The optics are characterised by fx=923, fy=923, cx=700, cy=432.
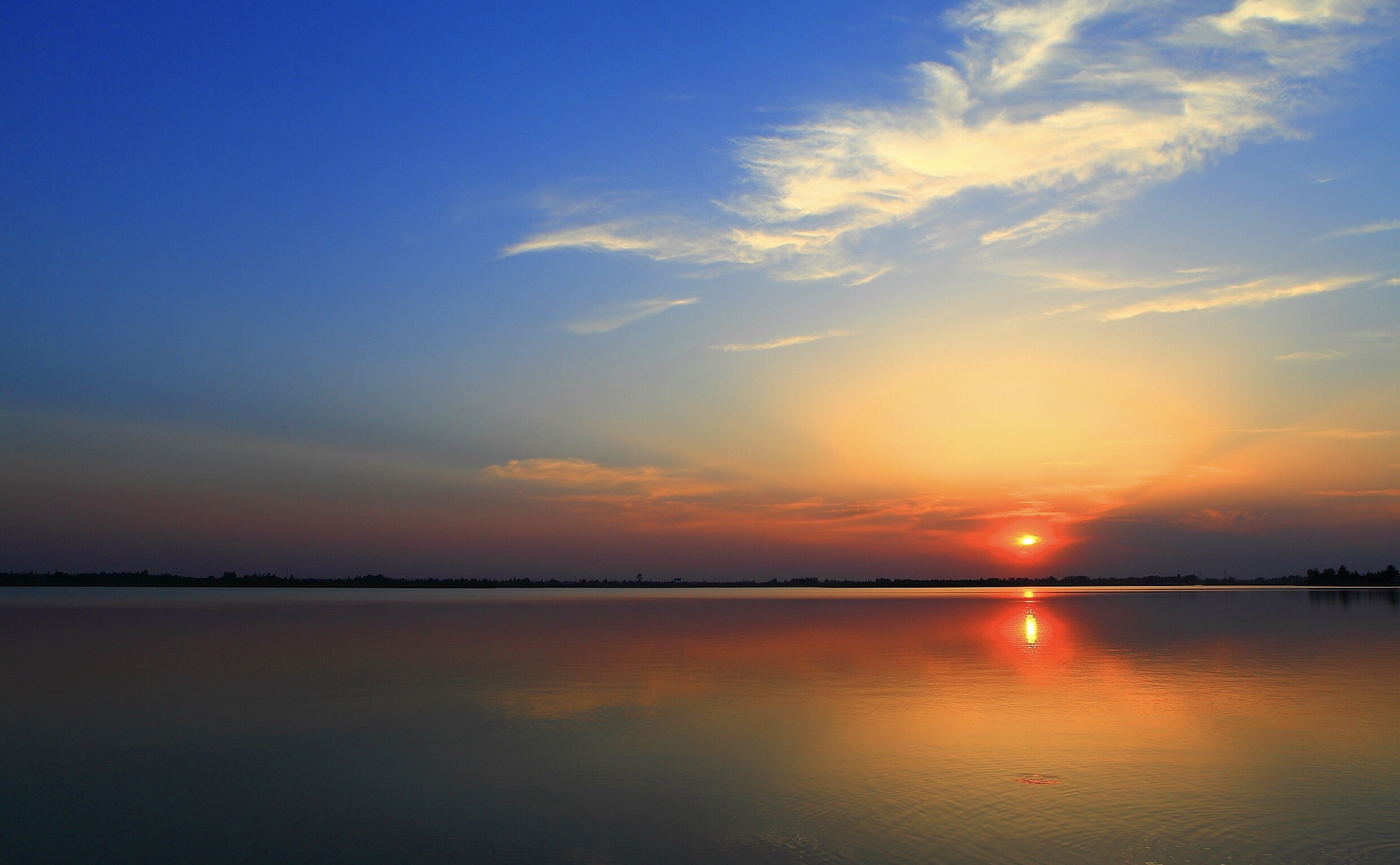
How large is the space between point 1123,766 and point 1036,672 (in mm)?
11724

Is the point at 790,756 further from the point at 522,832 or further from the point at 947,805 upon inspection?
the point at 522,832

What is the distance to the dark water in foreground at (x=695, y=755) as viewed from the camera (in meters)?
9.45

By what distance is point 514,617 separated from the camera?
171 feet

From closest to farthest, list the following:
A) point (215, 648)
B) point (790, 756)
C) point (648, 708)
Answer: point (790, 756)
point (648, 708)
point (215, 648)

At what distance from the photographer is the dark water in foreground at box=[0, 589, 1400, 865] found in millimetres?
9445

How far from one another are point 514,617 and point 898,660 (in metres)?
30.2

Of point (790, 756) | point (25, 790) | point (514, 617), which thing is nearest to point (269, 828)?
point (25, 790)

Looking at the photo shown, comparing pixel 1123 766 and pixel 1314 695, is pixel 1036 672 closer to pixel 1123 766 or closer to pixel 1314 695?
pixel 1314 695

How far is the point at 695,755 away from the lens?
13.4m

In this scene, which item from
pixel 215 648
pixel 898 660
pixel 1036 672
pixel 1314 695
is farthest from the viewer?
pixel 215 648

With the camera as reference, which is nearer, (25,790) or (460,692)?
(25,790)

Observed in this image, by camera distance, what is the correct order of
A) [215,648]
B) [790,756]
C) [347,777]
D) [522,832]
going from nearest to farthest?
[522,832] → [347,777] → [790,756] → [215,648]

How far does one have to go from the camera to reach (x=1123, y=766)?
502 inches

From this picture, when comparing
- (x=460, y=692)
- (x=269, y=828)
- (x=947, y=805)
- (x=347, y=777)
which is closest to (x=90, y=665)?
(x=460, y=692)
